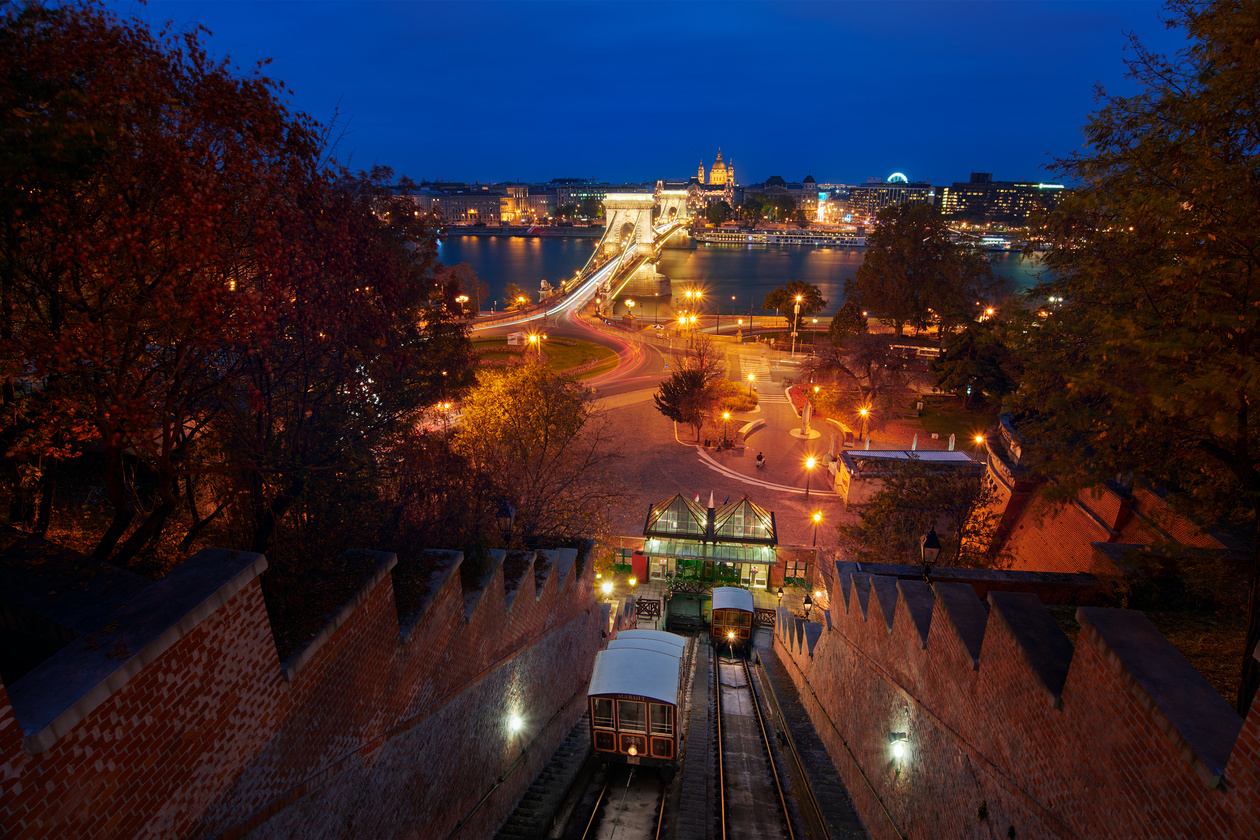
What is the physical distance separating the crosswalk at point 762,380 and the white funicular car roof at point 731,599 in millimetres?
20879

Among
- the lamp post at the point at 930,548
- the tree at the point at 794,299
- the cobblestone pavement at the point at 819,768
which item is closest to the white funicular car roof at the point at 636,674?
the cobblestone pavement at the point at 819,768

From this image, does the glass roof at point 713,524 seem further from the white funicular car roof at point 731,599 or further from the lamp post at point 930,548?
the lamp post at point 930,548

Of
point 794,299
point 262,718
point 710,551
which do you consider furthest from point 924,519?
point 794,299

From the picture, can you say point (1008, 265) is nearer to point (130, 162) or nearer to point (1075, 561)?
point (1075, 561)

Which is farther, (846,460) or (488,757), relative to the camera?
(846,460)

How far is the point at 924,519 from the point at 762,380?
2808cm

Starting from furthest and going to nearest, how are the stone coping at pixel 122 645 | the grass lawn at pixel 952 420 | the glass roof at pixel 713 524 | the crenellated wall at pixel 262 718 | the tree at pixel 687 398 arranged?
1. the grass lawn at pixel 952 420
2. the tree at pixel 687 398
3. the glass roof at pixel 713 524
4. the crenellated wall at pixel 262 718
5. the stone coping at pixel 122 645

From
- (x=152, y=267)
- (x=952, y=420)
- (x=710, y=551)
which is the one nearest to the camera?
(x=152, y=267)

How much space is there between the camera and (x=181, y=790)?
4.18 meters

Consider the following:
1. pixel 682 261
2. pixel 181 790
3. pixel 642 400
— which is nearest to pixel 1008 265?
pixel 682 261

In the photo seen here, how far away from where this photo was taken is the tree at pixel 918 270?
1726 inches

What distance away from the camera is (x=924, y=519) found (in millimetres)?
16672

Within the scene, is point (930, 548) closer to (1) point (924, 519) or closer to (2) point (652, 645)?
(2) point (652, 645)

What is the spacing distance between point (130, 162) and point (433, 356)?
12685 mm
